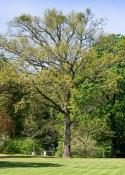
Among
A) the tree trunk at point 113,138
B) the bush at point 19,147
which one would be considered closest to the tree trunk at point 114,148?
the tree trunk at point 113,138

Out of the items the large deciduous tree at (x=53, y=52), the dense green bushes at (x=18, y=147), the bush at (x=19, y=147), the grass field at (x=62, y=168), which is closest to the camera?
the grass field at (x=62, y=168)

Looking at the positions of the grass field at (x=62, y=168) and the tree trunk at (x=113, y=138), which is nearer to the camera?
the grass field at (x=62, y=168)

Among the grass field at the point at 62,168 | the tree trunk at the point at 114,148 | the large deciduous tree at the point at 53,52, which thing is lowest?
the grass field at the point at 62,168

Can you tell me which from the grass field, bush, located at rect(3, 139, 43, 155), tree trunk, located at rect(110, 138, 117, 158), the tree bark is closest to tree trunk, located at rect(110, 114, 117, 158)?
tree trunk, located at rect(110, 138, 117, 158)

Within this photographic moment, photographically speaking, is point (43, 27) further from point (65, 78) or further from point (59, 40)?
point (65, 78)

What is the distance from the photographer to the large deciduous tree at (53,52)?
92.0ft

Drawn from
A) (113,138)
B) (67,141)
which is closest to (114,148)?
(113,138)

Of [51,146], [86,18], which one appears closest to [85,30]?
[86,18]

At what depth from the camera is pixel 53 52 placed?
2850 centimetres

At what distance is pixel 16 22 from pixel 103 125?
1146 centimetres

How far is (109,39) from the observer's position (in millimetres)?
30438

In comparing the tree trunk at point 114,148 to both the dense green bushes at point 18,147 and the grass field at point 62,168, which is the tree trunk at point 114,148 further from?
the grass field at point 62,168

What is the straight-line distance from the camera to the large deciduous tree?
92.0 ft

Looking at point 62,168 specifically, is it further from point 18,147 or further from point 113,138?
point 18,147
